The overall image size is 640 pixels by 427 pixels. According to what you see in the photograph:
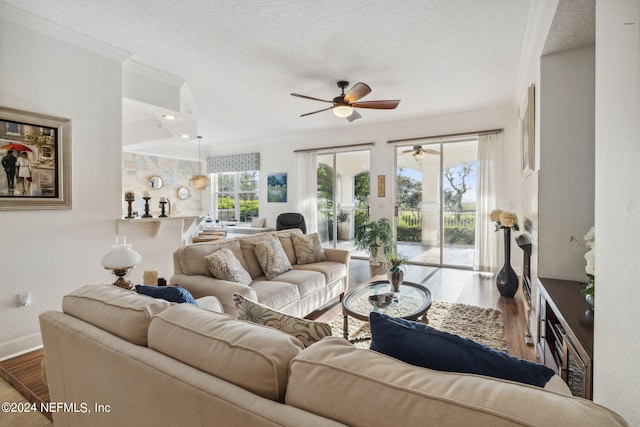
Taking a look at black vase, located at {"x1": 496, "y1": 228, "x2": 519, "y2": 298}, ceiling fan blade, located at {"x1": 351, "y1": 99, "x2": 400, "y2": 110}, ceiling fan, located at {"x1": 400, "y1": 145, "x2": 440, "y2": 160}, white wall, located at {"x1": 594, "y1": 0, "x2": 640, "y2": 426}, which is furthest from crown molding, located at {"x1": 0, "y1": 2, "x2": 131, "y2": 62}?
black vase, located at {"x1": 496, "y1": 228, "x2": 519, "y2": 298}

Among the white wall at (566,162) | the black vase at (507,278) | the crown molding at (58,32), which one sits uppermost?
the crown molding at (58,32)

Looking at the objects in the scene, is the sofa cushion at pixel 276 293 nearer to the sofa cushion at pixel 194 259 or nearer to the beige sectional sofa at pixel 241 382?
the sofa cushion at pixel 194 259

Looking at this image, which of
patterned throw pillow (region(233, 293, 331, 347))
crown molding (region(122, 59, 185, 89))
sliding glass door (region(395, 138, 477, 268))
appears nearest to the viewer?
patterned throw pillow (region(233, 293, 331, 347))

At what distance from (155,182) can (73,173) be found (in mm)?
4606

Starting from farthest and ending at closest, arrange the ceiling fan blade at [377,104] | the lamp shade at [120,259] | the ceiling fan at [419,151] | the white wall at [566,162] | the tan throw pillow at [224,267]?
the ceiling fan at [419,151]
the ceiling fan blade at [377,104]
the tan throw pillow at [224,267]
the white wall at [566,162]
the lamp shade at [120,259]

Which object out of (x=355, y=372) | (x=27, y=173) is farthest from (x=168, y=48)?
(x=355, y=372)

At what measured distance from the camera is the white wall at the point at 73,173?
2365 mm

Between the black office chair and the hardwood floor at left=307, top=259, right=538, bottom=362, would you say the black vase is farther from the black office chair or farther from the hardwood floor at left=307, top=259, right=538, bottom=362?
the black office chair

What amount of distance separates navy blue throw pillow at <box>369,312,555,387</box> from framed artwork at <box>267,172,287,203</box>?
6282 mm

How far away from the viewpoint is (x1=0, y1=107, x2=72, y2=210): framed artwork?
2.35 meters

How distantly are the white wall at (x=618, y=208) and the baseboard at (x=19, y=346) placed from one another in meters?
3.58

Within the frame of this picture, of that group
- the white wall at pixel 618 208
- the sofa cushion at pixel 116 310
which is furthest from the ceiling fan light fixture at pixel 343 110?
the sofa cushion at pixel 116 310

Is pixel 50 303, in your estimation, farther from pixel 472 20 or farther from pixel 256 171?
pixel 256 171

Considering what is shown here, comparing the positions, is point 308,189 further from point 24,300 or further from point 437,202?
point 24,300
